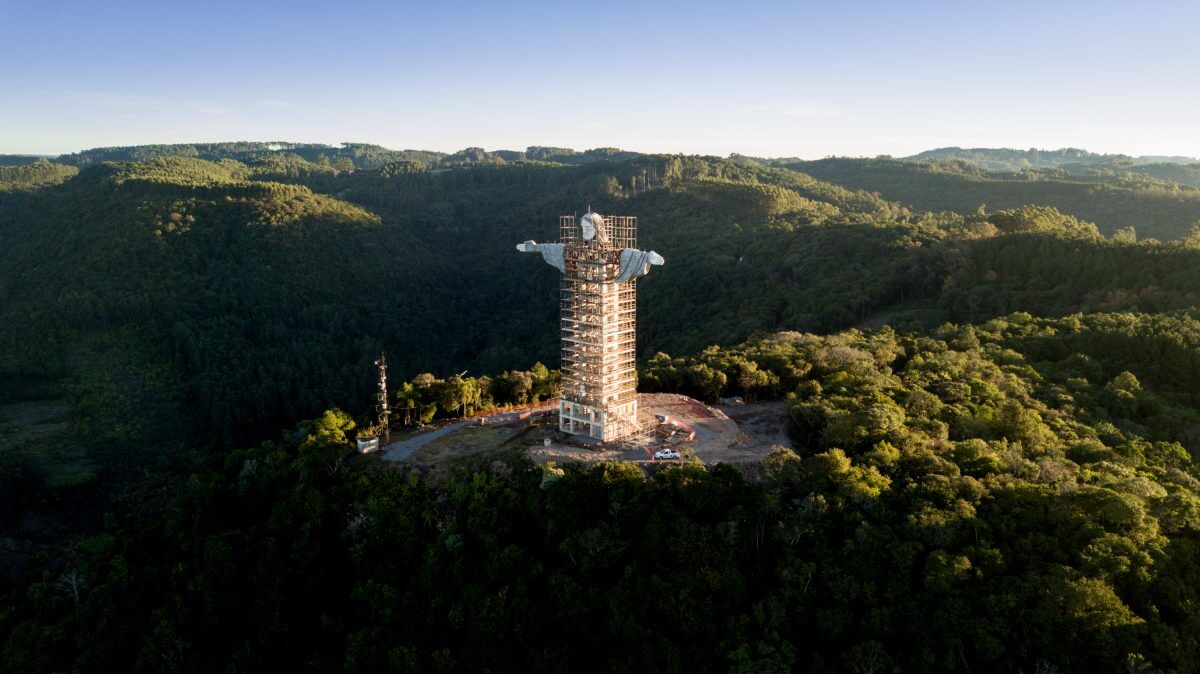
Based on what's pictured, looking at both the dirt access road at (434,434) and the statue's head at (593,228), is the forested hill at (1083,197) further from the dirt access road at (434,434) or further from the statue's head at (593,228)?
the dirt access road at (434,434)

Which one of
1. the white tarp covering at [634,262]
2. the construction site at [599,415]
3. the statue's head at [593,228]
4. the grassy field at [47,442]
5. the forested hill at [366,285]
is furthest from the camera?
the forested hill at [366,285]

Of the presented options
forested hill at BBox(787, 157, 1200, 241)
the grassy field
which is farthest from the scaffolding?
forested hill at BBox(787, 157, 1200, 241)

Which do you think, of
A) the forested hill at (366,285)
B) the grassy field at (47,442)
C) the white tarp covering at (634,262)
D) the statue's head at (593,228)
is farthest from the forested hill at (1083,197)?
the grassy field at (47,442)

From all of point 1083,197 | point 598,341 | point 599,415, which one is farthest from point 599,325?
point 1083,197

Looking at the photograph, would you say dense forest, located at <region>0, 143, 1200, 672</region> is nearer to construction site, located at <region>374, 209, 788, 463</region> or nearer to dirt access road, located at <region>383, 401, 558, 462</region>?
dirt access road, located at <region>383, 401, 558, 462</region>

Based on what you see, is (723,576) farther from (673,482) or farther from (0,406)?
(0,406)

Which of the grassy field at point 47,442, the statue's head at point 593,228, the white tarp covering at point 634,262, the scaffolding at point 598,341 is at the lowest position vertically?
the grassy field at point 47,442

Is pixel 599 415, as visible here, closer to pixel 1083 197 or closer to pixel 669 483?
pixel 669 483
